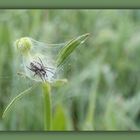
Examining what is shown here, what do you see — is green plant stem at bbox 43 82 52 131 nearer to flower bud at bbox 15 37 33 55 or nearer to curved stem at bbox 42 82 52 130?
curved stem at bbox 42 82 52 130

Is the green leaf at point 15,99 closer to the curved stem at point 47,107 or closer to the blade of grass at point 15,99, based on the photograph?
the blade of grass at point 15,99

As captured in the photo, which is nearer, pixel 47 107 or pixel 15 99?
pixel 47 107

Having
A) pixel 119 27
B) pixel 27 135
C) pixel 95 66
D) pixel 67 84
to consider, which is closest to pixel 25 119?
pixel 27 135

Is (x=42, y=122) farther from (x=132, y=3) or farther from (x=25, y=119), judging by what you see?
(x=132, y=3)

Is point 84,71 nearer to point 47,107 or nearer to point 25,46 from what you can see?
point 25,46

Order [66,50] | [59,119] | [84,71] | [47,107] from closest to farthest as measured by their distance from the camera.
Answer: [47,107], [66,50], [59,119], [84,71]

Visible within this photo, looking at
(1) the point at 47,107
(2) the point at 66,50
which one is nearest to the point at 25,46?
(2) the point at 66,50

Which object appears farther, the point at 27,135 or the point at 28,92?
the point at 27,135

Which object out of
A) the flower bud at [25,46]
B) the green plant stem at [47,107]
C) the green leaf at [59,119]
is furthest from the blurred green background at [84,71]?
the green plant stem at [47,107]
